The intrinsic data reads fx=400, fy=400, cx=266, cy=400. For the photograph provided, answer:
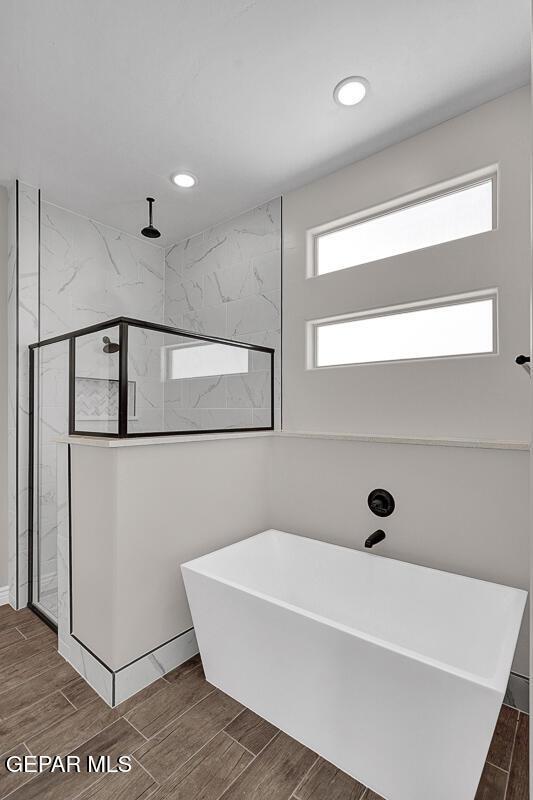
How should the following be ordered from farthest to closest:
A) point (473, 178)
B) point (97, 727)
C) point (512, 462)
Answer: point (473, 178)
point (512, 462)
point (97, 727)

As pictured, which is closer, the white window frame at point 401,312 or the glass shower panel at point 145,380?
the glass shower panel at point 145,380

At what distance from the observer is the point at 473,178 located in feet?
6.47

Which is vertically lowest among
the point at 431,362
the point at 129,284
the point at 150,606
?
the point at 150,606

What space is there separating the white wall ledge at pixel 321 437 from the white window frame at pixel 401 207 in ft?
3.21

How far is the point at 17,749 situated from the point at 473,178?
3092 millimetres

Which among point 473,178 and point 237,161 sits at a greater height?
point 237,161

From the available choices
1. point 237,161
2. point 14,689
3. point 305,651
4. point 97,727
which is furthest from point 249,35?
point 14,689

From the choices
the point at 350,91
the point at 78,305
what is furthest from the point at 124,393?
the point at 350,91

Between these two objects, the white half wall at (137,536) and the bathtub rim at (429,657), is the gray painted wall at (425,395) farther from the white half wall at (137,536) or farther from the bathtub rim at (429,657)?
the white half wall at (137,536)

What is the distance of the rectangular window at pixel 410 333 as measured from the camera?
6.41 feet

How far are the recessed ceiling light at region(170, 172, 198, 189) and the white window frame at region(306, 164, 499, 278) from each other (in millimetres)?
793

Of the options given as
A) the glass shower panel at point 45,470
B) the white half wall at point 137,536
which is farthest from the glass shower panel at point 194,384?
the glass shower panel at point 45,470

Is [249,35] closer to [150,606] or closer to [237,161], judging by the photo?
[237,161]

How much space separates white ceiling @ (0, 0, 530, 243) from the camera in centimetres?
150
